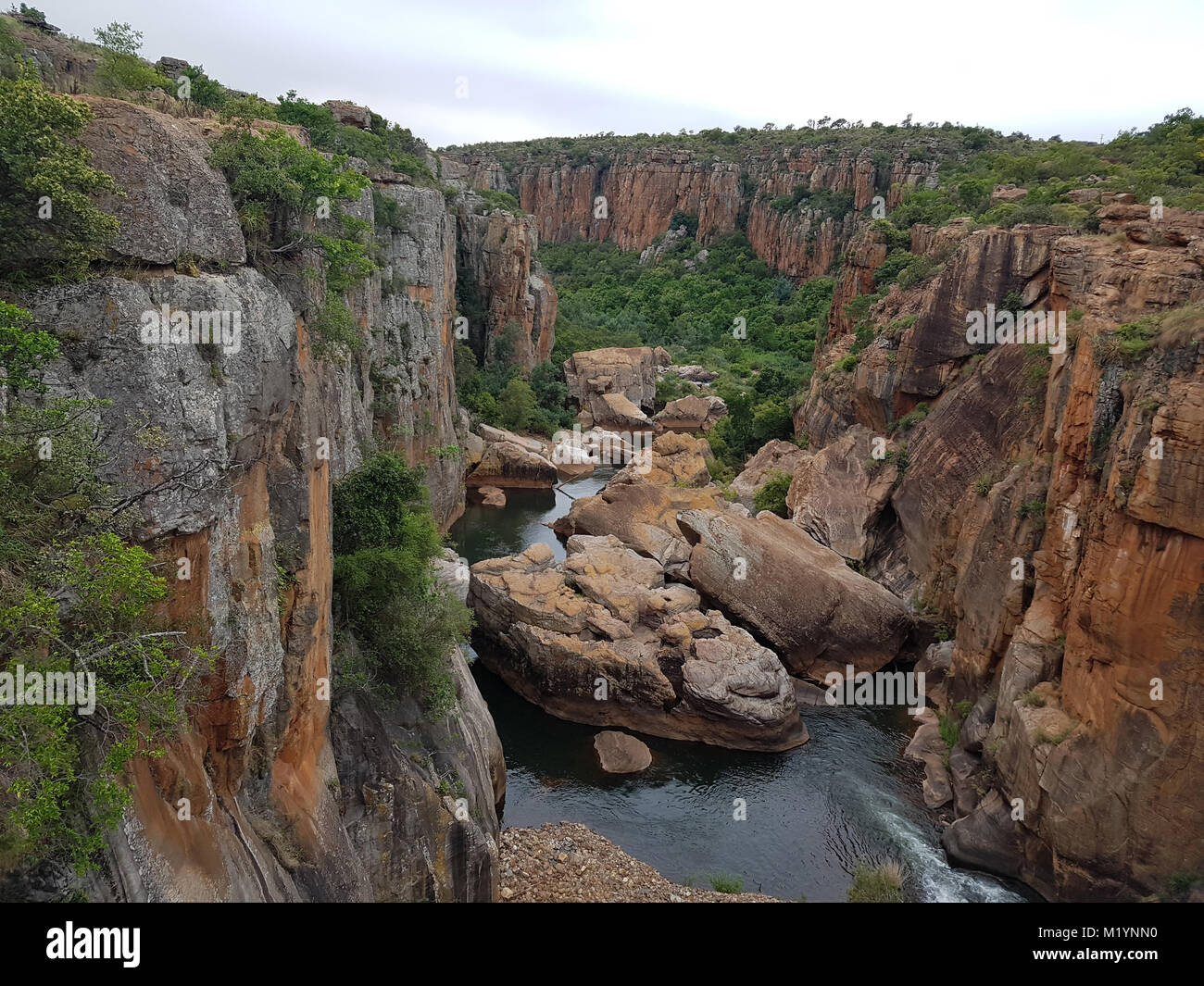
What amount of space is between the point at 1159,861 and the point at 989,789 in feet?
12.3

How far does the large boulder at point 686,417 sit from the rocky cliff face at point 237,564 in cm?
4244

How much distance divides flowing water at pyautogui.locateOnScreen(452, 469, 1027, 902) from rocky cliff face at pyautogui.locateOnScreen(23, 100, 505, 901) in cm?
509

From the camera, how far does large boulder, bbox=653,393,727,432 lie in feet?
180

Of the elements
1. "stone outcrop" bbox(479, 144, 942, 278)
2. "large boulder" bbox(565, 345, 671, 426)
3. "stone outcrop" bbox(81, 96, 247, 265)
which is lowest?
"large boulder" bbox(565, 345, 671, 426)

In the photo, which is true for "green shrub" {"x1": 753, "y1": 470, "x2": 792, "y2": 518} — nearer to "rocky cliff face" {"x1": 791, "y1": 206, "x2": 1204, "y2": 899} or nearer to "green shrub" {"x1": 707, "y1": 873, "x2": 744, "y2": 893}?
"rocky cliff face" {"x1": 791, "y1": 206, "x2": 1204, "y2": 899}

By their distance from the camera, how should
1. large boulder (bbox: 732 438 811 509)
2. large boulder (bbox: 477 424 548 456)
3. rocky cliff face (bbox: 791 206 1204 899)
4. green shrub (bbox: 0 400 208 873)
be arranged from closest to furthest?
1. green shrub (bbox: 0 400 208 873)
2. rocky cliff face (bbox: 791 206 1204 899)
3. large boulder (bbox: 732 438 811 509)
4. large boulder (bbox: 477 424 548 456)

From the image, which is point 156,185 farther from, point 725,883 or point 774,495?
point 774,495

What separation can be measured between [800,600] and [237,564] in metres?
18.7

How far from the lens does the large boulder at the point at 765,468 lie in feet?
117

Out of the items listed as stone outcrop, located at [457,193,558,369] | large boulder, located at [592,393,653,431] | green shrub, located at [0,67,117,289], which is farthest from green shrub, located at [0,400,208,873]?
large boulder, located at [592,393,653,431]

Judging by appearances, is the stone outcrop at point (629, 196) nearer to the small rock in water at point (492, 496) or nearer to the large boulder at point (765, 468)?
the large boulder at point (765, 468)

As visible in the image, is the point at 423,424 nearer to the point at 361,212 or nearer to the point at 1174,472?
the point at 361,212

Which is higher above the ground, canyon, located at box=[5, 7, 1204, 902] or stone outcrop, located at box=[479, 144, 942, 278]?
stone outcrop, located at box=[479, 144, 942, 278]

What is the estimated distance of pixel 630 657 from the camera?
22078 mm
